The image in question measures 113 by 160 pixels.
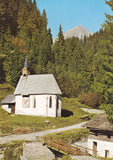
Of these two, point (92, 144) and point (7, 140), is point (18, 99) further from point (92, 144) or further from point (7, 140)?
point (92, 144)

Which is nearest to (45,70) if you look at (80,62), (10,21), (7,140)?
(80,62)

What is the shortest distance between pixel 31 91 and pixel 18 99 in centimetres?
363

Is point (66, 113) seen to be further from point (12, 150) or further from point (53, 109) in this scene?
point (12, 150)

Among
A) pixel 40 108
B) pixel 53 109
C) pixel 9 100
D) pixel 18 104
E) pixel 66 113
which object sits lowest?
pixel 66 113

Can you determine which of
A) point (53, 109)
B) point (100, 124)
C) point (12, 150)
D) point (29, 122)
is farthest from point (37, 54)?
point (12, 150)

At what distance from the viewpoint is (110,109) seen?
871 inches

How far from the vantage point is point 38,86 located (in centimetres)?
4694

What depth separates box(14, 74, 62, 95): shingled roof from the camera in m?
45.5

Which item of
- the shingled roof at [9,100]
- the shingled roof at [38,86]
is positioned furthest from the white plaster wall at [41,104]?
Answer: the shingled roof at [9,100]

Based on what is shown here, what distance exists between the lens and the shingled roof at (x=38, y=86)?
1791 inches

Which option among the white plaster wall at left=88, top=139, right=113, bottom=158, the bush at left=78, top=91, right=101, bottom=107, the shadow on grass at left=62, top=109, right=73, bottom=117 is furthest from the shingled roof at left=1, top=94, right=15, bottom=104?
the white plaster wall at left=88, top=139, right=113, bottom=158

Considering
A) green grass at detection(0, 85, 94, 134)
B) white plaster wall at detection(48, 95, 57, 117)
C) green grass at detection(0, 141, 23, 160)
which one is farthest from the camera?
white plaster wall at detection(48, 95, 57, 117)

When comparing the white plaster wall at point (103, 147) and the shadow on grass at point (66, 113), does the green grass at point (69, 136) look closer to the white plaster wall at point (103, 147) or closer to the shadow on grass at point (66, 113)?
the white plaster wall at point (103, 147)

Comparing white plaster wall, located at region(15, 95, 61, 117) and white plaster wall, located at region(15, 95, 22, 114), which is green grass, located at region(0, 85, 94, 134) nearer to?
white plaster wall, located at region(15, 95, 22, 114)
